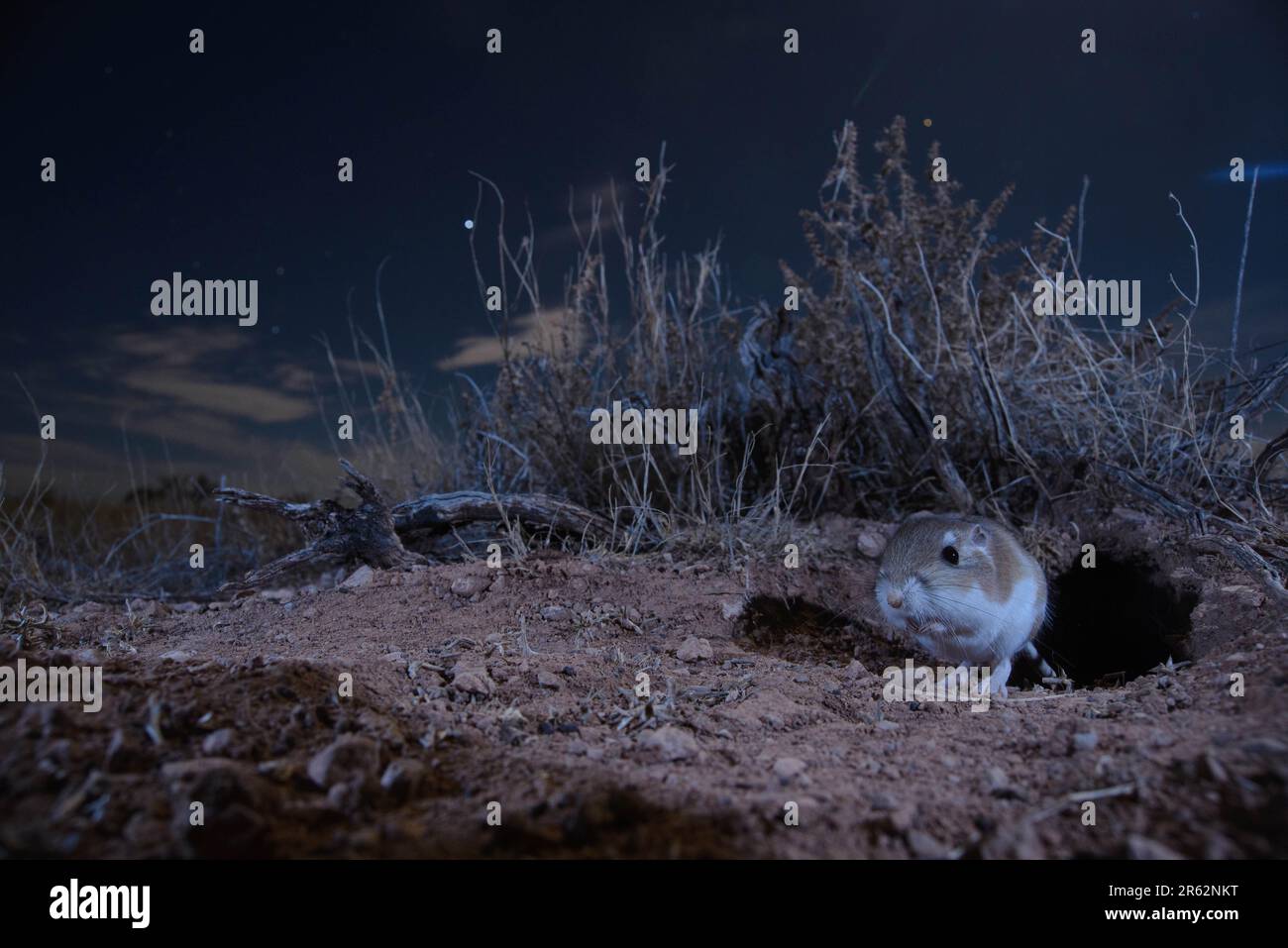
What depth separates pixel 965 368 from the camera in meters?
5.24

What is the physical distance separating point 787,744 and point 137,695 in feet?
5.34

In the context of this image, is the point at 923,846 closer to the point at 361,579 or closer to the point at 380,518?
the point at 361,579

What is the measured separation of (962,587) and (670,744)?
2.18 m

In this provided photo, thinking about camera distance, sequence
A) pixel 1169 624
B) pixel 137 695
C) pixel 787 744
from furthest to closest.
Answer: pixel 1169 624 → pixel 787 744 → pixel 137 695

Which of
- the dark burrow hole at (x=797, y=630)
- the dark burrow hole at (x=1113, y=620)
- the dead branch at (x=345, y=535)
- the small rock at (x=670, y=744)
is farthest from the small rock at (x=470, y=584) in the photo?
the dark burrow hole at (x=1113, y=620)

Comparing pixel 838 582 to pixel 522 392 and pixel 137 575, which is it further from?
pixel 137 575

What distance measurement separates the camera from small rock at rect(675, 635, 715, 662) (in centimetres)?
328

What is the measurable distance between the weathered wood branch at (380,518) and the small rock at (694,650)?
143cm

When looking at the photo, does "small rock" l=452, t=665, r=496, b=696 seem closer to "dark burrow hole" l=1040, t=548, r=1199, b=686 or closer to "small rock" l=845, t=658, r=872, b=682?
"small rock" l=845, t=658, r=872, b=682

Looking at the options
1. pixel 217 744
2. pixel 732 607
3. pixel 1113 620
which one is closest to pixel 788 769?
pixel 217 744

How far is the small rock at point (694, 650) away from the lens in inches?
129

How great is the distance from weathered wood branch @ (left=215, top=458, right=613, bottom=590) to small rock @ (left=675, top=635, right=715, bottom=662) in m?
1.43

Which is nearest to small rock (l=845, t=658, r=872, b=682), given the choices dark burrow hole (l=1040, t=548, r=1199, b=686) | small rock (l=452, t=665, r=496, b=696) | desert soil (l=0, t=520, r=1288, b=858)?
desert soil (l=0, t=520, r=1288, b=858)
